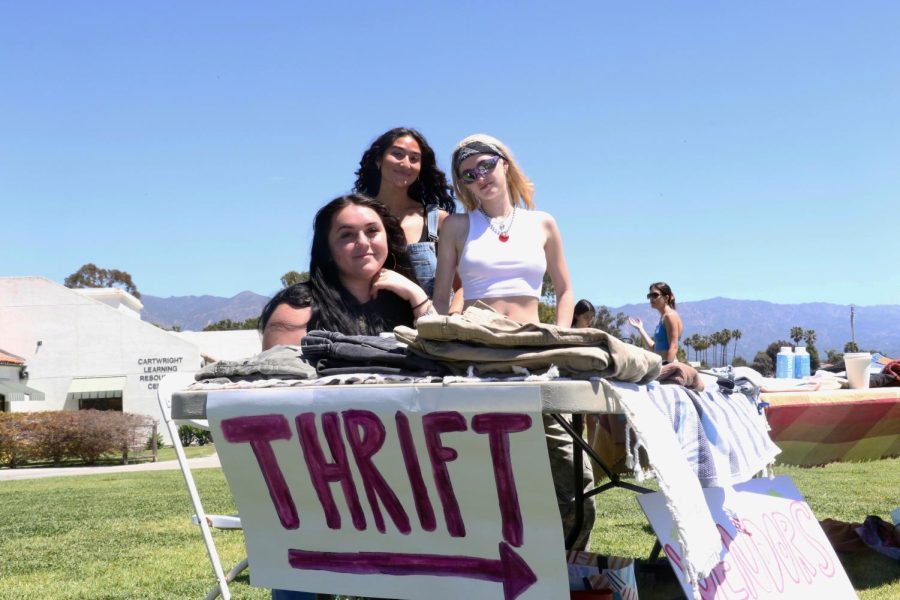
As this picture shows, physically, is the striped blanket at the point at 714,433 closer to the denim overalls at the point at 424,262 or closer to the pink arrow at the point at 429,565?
the pink arrow at the point at 429,565

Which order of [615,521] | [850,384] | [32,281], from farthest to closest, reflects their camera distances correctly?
1. [32,281]
2. [615,521]
3. [850,384]

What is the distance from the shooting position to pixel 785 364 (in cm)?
510

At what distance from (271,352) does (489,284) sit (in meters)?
1.09

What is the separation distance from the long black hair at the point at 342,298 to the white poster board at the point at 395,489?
59cm

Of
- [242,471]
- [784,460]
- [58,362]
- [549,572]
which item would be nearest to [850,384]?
[784,460]

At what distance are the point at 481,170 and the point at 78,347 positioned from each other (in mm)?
38230

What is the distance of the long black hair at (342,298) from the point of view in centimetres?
288

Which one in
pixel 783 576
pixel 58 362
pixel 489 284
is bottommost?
pixel 58 362

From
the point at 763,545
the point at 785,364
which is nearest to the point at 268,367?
the point at 763,545

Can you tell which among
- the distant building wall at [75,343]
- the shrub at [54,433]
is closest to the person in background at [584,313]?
the shrub at [54,433]

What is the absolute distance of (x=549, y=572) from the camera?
207cm

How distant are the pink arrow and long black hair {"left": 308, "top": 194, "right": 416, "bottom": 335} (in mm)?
743

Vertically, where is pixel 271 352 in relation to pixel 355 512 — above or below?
above

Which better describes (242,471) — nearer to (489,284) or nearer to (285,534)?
(285,534)
